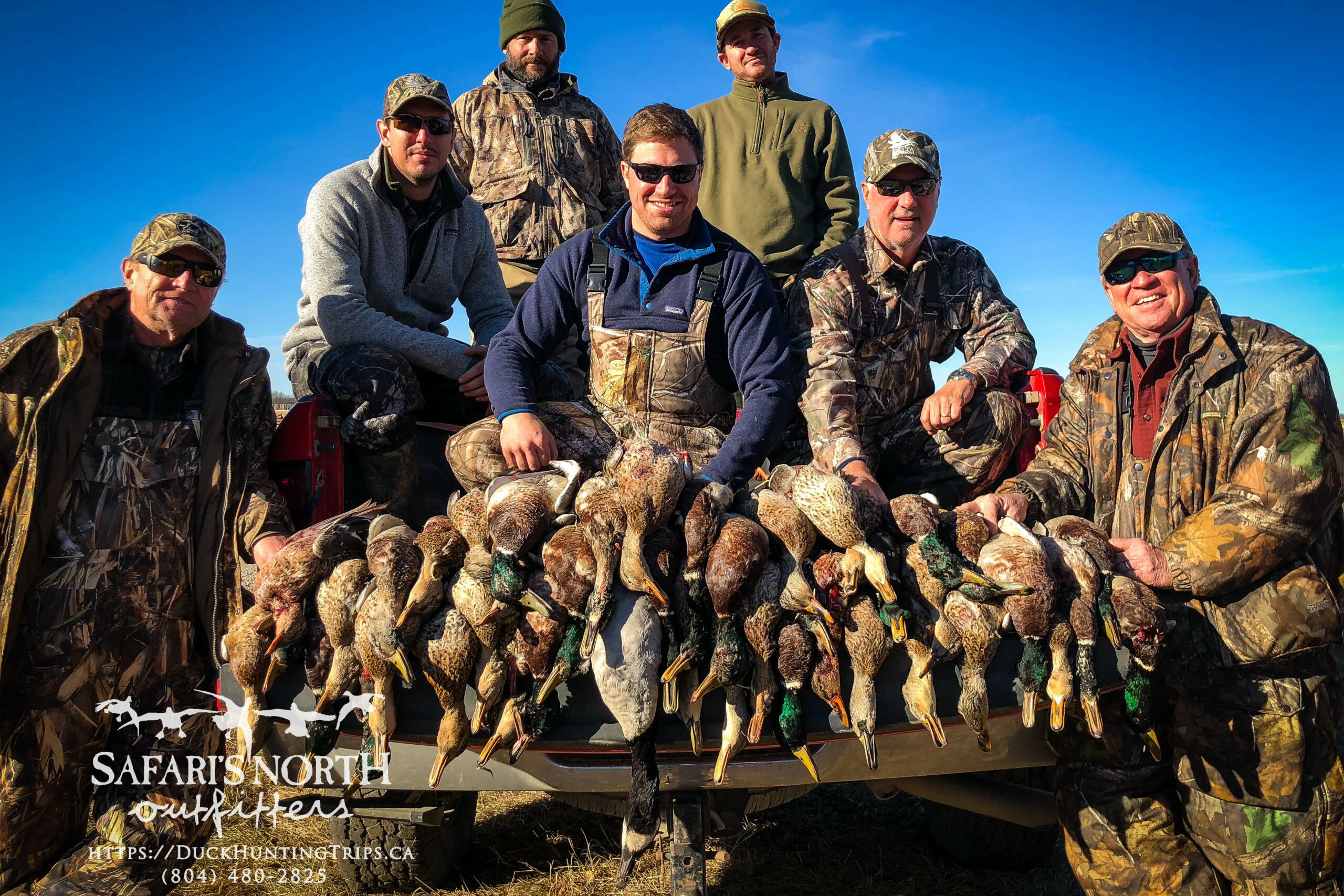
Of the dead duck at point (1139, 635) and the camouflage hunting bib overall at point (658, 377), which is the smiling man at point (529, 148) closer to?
the camouflage hunting bib overall at point (658, 377)

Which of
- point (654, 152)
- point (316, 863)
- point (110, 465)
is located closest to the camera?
point (110, 465)

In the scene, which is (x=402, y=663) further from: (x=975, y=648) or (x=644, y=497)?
(x=975, y=648)

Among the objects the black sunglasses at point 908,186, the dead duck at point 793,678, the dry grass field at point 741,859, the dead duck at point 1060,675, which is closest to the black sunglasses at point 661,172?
the black sunglasses at point 908,186

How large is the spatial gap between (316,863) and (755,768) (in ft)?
8.38

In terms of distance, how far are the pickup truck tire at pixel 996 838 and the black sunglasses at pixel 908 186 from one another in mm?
2548

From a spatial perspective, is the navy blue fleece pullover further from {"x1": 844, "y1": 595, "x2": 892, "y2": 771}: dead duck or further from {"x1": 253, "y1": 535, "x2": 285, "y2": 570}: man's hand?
{"x1": 844, "y1": 595, "x2": 892, "y2": 771}: dead duck

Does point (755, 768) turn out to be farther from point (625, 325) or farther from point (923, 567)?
point (625, 325)

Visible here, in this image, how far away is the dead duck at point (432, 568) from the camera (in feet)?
7.62

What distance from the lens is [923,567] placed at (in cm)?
250

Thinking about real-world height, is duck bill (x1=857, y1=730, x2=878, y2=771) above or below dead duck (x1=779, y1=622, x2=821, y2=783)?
below

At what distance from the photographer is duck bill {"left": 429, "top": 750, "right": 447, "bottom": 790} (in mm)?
2355

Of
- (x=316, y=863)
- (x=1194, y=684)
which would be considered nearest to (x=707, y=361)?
(x=1194, y=684)

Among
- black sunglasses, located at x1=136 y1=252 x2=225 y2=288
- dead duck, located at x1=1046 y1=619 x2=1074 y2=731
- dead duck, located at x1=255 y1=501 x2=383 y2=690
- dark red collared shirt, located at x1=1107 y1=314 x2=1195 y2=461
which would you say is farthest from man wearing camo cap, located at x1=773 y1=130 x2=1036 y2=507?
black sunglasses, located at x1=136 y1=252 x2=225 y2=288

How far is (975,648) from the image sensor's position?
2.36m
